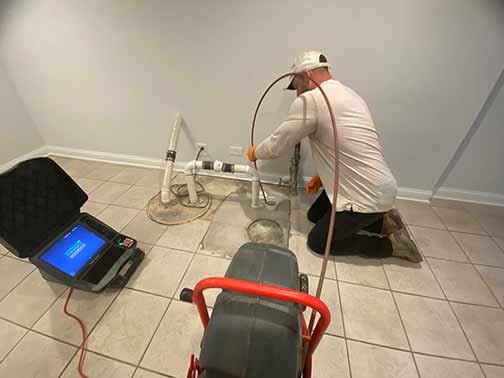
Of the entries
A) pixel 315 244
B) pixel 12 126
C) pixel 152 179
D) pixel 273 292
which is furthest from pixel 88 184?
pixel 273 292

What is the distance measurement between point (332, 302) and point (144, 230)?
4.17 feet

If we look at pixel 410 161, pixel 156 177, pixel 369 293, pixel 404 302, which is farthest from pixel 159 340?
pixel 410 161

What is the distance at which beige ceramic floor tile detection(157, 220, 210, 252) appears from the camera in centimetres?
133

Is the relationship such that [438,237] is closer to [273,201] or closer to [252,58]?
[273,201]

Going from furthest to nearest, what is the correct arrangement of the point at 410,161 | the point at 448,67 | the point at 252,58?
the point at 410,161 → the point at 252,58 → the point at 448,67

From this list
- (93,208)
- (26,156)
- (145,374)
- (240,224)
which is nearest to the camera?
(145,374)

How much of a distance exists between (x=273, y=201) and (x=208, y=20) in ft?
4.40

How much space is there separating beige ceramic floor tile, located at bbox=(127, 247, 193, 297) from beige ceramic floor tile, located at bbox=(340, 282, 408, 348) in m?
0.91

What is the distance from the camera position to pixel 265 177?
191 centimetres

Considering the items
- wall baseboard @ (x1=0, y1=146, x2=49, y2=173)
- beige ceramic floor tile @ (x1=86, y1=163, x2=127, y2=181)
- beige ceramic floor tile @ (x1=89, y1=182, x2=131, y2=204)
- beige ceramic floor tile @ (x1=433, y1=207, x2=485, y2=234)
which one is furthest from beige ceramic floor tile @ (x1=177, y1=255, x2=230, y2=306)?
wall baseboard @ (x1=0, y1=146, x2=49, y2=173)

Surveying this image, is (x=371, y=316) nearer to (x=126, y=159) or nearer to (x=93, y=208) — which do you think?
(x=93, y=208)

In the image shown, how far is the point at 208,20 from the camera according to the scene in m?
1.34

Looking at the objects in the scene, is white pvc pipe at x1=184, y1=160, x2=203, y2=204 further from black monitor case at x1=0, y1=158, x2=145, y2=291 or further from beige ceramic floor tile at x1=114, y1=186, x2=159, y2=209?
black monitor case at x1=0, y1=158, x2=145, y2=291

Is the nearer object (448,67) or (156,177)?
(448,67)
